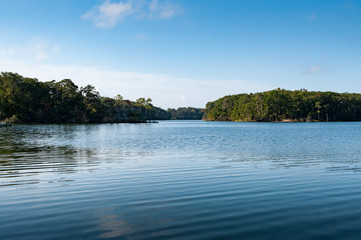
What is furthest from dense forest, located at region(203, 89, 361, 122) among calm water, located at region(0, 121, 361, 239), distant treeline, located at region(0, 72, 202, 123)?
calm water, located at region(0, 121, 361, 239)

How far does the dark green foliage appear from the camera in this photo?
10756 cm

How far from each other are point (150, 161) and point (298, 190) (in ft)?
34.3

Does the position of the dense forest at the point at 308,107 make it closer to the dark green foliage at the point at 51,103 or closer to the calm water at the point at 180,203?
the dark green foliage at the point at 51,103

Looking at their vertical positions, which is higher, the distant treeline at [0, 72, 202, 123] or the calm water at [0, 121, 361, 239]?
the distant treeline at [0, 72, 202, 123]

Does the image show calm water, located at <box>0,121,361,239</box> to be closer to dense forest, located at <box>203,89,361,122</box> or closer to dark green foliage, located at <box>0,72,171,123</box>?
dark green foliage, located at <box>0,72,171,123</box>

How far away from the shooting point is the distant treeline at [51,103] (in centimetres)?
10756

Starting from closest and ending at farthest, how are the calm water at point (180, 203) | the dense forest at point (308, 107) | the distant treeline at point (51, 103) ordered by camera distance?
the calm water at point (180, 203) → the distant treeline at point (51, 103) → the dense forest at point (308, 107)

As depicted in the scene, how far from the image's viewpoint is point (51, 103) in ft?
399

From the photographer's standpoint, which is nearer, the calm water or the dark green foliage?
the calm water

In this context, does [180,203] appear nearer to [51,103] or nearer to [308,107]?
[51,103]

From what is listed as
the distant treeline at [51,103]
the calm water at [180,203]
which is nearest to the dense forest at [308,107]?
the distant treeline at [51,103]

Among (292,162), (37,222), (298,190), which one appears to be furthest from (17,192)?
(292,162)

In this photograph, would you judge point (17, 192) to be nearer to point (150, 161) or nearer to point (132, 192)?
point (132, 192)

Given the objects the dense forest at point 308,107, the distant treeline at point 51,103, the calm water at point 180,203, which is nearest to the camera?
the calm water at point 180,203
